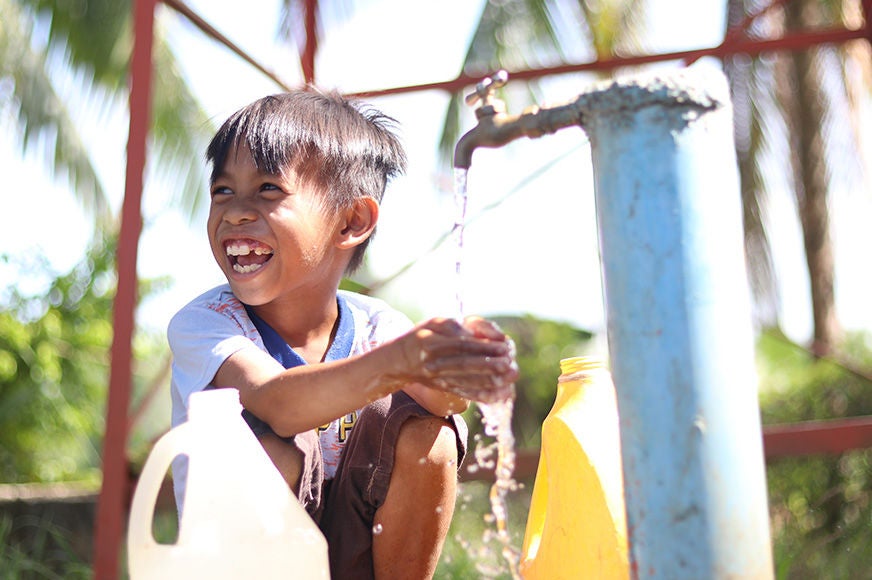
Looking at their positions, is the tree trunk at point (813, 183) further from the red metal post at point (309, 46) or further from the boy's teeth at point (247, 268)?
Answer: the boy's teeth at point (247, 268)

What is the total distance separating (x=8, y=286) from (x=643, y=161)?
447 centimetres

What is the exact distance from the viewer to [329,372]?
3.92ft

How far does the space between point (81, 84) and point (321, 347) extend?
7.75 metres

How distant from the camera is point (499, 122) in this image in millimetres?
1064

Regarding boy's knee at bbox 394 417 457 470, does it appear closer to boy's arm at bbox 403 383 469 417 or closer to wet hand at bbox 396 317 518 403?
boy's arm at bbox 403 383 469 417

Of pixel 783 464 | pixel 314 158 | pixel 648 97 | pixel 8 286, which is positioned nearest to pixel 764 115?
pixel 783 464

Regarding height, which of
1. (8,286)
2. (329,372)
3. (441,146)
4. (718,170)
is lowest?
(329,372)

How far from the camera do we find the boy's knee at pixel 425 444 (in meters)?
1.38

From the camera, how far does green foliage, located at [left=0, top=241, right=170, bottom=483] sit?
450 centimetres

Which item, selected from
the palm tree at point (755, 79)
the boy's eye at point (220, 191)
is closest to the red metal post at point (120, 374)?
the boy's eye at point (220, 191)

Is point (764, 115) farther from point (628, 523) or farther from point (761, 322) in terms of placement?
point (628, 523)

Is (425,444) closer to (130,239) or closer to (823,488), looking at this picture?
(130,239)

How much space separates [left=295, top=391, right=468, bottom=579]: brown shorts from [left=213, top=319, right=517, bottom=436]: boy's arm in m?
0.11

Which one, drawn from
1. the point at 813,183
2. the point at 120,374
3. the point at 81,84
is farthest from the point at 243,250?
the point at 81,84
